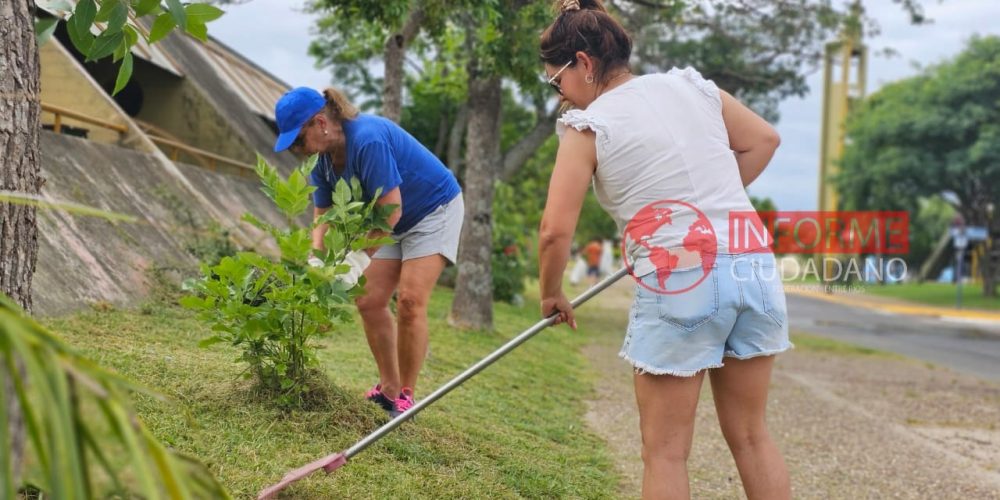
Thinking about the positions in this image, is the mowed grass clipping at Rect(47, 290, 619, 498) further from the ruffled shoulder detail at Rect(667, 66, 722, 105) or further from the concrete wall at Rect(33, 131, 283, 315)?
the ruffled shoulder detail at Rect(667, 66, 722, 105)

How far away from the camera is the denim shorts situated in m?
2.72

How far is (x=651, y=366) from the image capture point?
274cm

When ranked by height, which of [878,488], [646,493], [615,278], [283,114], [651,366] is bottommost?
[878,488]

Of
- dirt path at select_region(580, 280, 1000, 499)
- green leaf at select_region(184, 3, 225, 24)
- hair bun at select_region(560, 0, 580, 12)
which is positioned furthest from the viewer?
dirt path at select_region(580, 280, 1000, 499)

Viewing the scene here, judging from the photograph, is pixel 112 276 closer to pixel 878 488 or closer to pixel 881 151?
pixel 878 488

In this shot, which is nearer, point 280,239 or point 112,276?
point 280,239

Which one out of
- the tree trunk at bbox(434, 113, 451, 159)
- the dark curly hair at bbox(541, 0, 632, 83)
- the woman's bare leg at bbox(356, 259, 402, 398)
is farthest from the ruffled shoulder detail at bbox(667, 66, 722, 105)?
the tree trunk at bbox(434, 113, 451, 159)

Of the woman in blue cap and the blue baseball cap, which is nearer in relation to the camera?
the blue baseball cap

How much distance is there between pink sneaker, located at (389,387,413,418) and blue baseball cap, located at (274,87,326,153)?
1.25 m

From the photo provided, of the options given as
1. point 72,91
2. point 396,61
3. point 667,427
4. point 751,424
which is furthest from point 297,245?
point 72,91

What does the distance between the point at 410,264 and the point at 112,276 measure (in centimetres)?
302

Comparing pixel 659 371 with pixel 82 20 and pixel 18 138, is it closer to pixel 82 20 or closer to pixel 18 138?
pixel 82 20

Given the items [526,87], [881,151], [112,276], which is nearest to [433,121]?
[526,87]

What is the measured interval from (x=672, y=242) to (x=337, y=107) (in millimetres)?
1946
